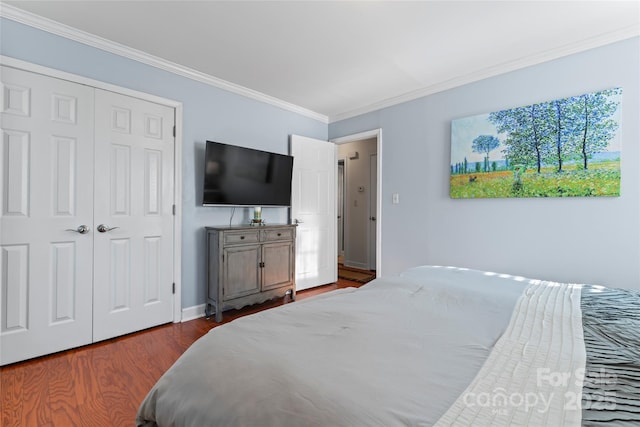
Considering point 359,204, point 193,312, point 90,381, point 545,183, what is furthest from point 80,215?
point 359,204

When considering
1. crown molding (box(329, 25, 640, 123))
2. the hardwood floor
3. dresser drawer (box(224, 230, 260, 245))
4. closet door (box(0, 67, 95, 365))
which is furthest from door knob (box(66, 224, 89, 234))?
crown molding (box(329, 25, 640, 123))

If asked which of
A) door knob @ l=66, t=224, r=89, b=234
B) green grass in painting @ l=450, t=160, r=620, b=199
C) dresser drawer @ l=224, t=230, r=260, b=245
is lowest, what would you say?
dresser drawer @ l=224, t=230, r=260, b=245

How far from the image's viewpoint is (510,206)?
269 cm

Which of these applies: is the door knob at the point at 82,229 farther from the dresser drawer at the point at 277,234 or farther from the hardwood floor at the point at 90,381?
the dresser drawer at the point at 277,234

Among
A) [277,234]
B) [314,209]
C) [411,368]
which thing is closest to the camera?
[411,368]

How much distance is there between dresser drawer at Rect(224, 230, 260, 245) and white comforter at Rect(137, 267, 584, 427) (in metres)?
1.84

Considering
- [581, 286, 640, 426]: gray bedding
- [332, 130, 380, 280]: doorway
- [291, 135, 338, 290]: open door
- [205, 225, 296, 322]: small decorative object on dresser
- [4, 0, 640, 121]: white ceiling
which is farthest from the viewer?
[332, 130, 380, 280]: doorway

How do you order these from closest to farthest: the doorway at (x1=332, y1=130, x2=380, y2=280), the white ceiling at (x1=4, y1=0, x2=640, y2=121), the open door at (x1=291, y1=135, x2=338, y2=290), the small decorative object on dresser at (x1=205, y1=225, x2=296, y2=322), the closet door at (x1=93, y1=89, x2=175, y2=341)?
the white ceiling at (x1=4, y1=0, x2=640, y2=121), the closet door at (x1=93, y1=89, x2=175, y2=341), the small decorative object on dresser at (x1=205, y1=225, x2=296, y2=322), the open door at (x1=291, y1=135, x2=338, y2=290), the doorway at (x1=332, y1=130, x2=380, y2=280)

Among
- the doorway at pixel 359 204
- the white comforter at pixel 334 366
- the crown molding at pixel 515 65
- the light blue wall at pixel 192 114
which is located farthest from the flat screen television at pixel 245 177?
the doorway at pixel 359 204

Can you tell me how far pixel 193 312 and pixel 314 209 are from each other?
2009 millimetres

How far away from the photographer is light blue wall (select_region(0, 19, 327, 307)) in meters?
2.18

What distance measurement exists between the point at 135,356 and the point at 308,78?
298cm

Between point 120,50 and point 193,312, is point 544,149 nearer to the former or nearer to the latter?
point 193,312

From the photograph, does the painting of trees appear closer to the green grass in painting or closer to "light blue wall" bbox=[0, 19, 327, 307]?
the green grass in painting
